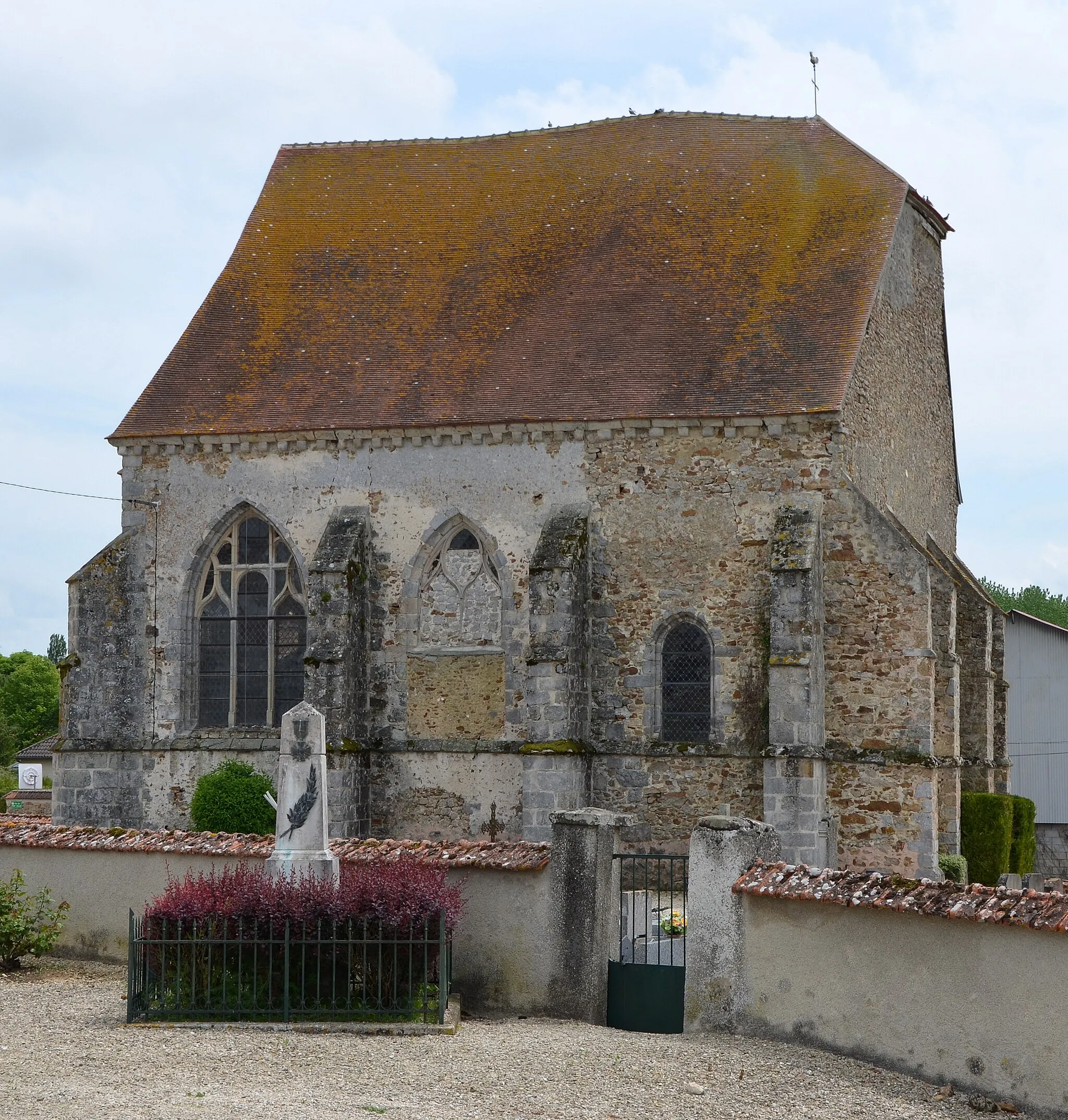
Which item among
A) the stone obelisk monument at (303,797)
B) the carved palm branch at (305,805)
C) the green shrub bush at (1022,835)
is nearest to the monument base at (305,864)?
the stone obelisk monument at (303,797)

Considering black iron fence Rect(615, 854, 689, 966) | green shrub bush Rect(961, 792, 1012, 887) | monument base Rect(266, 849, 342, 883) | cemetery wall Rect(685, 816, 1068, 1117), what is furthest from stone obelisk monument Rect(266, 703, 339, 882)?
green shrub bush Rect(961, 792, 1012, 887)

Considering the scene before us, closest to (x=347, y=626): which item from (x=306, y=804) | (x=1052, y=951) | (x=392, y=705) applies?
(x=392, y=705)

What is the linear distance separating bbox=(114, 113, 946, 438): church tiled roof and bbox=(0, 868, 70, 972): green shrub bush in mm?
9311

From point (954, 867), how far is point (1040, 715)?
46.8 feet

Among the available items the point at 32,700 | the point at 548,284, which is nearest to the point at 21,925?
the point at 548,284

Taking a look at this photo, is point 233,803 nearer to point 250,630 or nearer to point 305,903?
point 250,630

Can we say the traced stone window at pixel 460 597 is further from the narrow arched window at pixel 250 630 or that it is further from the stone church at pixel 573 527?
the narrow arched window at pixel 250 630

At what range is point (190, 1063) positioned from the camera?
398 inches

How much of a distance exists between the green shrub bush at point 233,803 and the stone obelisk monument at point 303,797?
7939 millimetres

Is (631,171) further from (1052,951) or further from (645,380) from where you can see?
(1052,951)

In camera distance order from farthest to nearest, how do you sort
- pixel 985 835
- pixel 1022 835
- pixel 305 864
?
1. pixel 1022 835
2. pixel 985 835
3. pixel 305 864

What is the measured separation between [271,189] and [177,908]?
16852 mm

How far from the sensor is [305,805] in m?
13.0

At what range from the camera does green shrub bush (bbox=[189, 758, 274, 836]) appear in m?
21.0
